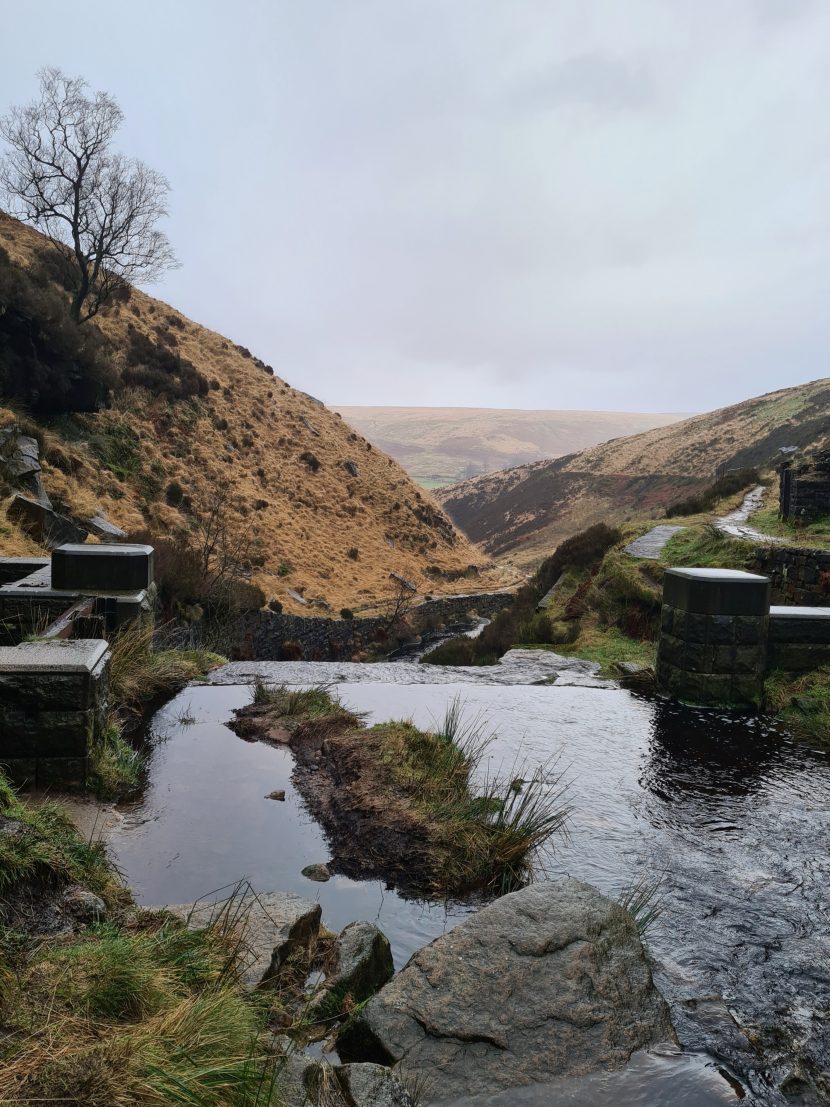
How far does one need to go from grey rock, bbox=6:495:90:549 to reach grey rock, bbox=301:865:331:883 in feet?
41.2

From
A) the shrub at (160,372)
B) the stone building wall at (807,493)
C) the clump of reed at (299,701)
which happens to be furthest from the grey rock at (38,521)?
the shrub at (160,372)

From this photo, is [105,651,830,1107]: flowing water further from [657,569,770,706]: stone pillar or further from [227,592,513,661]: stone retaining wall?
[227,592,513,661]: stone retaining wall

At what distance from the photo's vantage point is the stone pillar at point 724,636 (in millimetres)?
7613

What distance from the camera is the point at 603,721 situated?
24.0ft

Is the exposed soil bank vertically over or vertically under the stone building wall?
under

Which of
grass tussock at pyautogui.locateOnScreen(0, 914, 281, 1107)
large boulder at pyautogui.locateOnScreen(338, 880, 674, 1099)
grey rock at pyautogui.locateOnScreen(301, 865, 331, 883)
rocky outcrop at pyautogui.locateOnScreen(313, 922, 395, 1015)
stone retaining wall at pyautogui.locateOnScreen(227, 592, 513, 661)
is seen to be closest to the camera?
grass tussock at pyautogui.locateOnScreen(0, 914, 281, 1107)

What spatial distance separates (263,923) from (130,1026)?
1080 millimetres

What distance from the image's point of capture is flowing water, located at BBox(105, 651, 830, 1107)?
3.01m

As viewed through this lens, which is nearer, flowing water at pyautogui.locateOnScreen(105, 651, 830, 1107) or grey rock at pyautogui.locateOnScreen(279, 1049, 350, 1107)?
grey rock at pyautogui.locateOnScreen(279, 1049, 350, 1107)

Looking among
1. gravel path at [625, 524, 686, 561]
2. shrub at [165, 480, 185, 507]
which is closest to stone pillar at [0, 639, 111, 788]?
gravel path at [625, 524, 686, 561]

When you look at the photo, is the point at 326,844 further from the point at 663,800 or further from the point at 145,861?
the point at 663,800

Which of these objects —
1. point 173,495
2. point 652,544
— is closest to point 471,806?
point 652,544

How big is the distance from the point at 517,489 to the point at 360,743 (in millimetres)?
81533

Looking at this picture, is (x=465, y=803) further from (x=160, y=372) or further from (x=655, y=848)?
(x=160, y=372)
